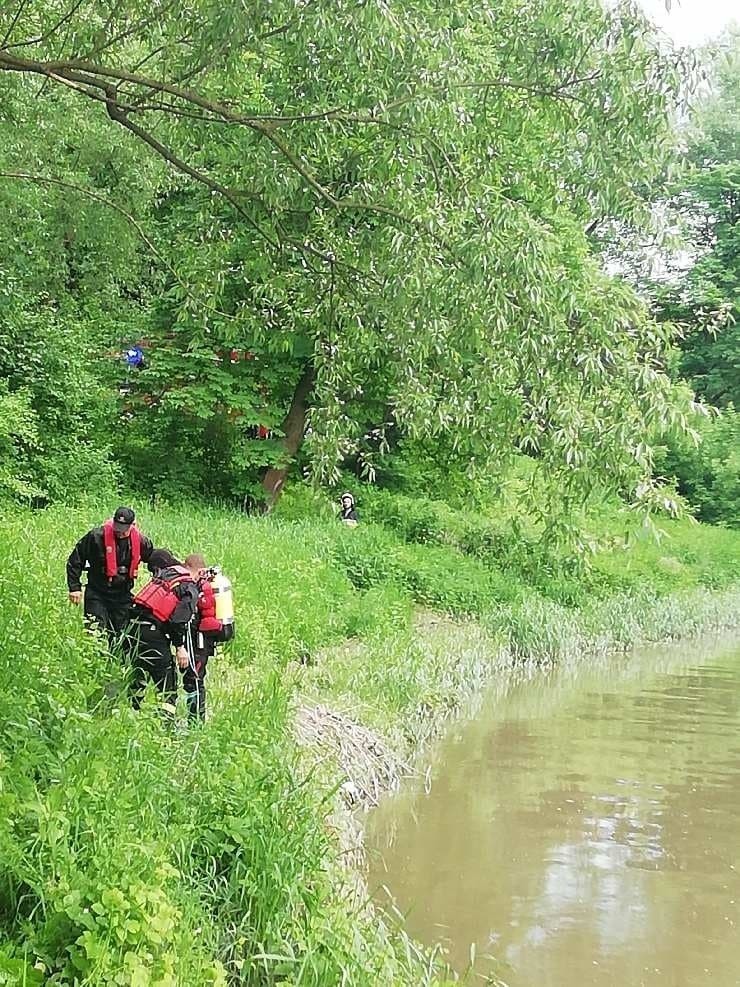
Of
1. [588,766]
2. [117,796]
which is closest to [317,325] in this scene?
[117,796]

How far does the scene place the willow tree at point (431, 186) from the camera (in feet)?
17.6

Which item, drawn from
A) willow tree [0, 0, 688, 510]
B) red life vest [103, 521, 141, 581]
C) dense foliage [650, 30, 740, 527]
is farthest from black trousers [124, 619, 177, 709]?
dense foliage [650, 30, 740, 527]

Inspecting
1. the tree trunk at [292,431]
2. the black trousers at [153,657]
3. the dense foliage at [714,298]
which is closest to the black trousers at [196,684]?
the black trousers at [153,657]

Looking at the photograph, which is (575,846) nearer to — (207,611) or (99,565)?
(207,611)

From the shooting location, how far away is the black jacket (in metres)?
7.81

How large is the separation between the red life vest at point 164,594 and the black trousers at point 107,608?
0.77m

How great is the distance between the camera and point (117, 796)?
15.2 ft

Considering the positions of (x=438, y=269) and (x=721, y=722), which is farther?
(x=721, y=722)

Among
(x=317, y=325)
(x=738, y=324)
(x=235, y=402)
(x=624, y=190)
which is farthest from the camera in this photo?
(x=738, y=324)

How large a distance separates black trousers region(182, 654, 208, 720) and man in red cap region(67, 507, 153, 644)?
41.2 inches

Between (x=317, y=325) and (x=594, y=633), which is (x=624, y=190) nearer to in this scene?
(x=317, y=325)

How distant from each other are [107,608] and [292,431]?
432 inches

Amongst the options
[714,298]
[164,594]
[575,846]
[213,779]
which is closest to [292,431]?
[164,594]

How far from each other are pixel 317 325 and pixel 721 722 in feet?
23.5
